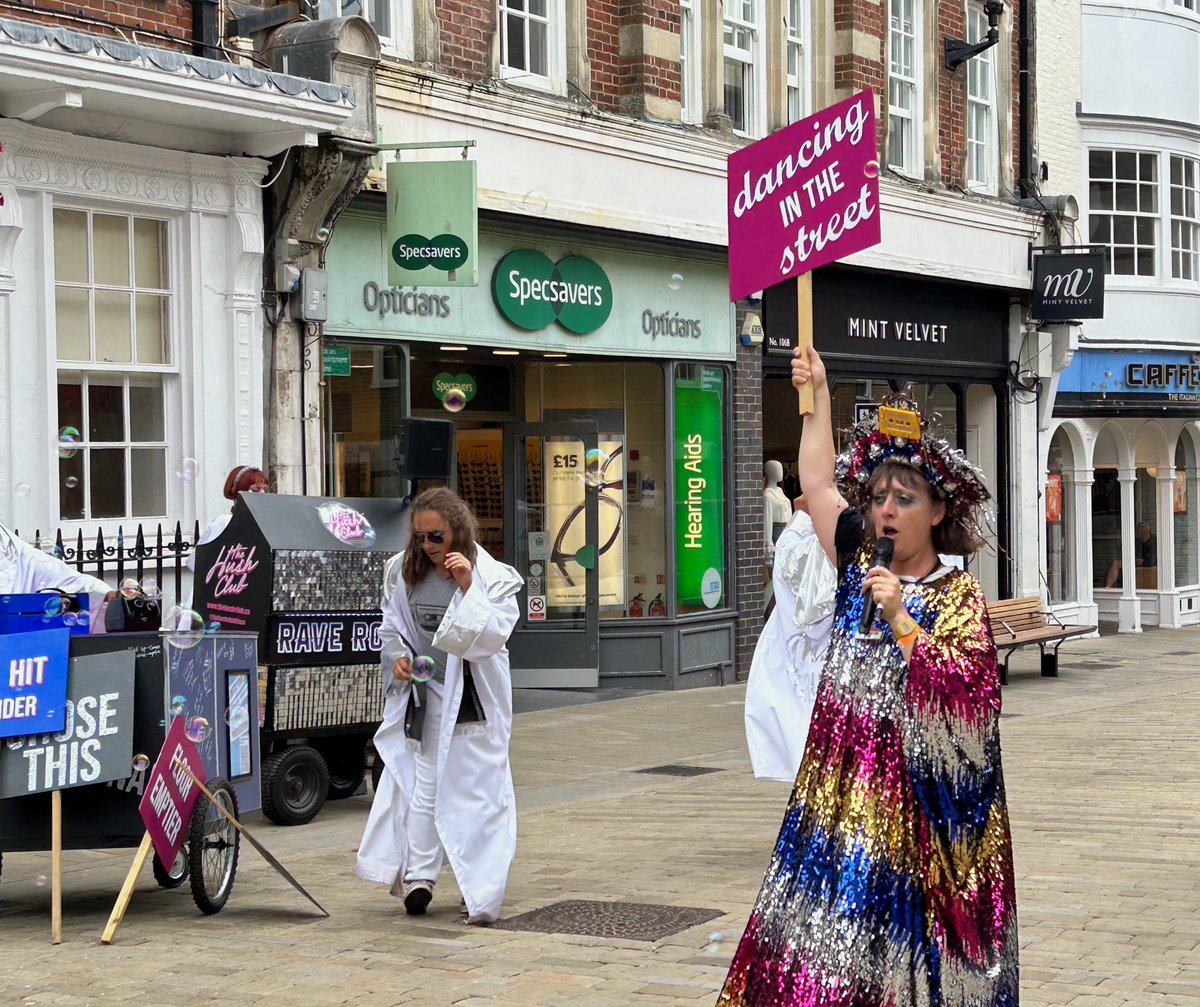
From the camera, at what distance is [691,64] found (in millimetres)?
17172

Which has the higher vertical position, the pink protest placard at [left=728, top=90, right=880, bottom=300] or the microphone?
the pink protest placard at [left=728, top=90, right=880, bottom=300]

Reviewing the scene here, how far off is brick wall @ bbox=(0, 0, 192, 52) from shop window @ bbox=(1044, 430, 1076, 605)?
14.0 meters

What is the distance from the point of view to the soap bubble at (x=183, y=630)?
7.38 metres

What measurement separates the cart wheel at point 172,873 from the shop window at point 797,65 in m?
12.4

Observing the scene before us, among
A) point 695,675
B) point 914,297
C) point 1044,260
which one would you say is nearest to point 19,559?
point 695,675

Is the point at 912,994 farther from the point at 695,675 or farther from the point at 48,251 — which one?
the point at 695,675

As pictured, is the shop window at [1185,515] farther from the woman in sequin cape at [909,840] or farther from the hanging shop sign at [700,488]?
the woman in sequin cape at [909,840]

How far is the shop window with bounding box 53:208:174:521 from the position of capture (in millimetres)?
11711

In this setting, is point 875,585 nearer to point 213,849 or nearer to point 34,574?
point 213,849

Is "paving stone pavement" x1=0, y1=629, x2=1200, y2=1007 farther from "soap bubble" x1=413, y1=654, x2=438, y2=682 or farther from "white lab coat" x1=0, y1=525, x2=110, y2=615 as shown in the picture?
"white lab coat" x1=0, y1=525, x2=110, y2=615

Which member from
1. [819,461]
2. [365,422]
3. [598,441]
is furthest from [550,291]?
[819,461]

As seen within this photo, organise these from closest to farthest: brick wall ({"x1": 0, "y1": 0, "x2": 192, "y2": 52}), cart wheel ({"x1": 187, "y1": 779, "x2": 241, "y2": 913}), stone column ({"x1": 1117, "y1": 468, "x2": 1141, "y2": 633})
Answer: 1. cart wheel ({"x1": 187, "y1": 779, "x2": 241, "y2": 913})
2. brick wall ({"x1": 0, "y1": 0, "x2": 192, "y2": 52})
3. stone column ({"x1": 1117, "y1": 468, "x2": 1141, "y2": 633})

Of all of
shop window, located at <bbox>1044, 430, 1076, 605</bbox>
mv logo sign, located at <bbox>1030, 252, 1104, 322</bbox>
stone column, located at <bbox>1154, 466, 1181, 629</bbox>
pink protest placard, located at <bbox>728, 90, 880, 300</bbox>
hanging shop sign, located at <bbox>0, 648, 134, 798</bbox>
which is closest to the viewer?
pink protest placard, located at <bbox>728, 90, 880, 300</bbox>

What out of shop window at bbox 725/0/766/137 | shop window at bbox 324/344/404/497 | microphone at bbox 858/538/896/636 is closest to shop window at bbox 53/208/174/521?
shop window at bbox 324/344/404/497
